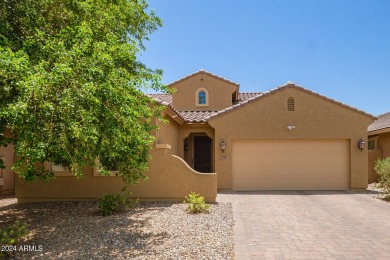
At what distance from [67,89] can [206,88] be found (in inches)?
646

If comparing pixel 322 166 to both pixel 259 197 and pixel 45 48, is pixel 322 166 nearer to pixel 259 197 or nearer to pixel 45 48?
pixel 259 197

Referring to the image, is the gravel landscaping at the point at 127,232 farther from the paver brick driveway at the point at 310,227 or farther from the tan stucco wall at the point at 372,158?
the tan stucco wall at the point at 372,158

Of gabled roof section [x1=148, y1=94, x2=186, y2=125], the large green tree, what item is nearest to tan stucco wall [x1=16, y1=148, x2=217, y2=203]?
gabled roof section [x1=148, y1=94, x2=186, y2=125]

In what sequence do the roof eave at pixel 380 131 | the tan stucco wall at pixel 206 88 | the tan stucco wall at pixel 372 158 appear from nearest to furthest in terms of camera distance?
the roof eave at pixel 380 131 < the tan stucco wall at pixel 372 158 < the tan stucco wall at pixel 206 88

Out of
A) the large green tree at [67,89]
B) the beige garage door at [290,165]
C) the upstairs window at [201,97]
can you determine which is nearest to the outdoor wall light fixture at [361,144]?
the beige garage door at [290,165]

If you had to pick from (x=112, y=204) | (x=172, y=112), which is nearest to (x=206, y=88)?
(x=172, y=112)

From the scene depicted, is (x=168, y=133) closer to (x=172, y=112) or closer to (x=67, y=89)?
(x=172, y=112)

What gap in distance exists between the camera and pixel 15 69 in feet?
17.0

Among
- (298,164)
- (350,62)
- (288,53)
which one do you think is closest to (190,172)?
(298,164)

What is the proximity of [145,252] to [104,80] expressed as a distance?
381 cm

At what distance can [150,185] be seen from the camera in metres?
11.6

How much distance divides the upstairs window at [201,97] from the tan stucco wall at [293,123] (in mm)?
6673

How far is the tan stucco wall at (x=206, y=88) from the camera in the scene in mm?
21172

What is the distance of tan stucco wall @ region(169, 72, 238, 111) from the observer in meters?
21.2
